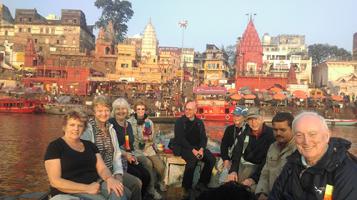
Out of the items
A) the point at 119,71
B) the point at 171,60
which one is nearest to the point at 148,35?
the point at 171,60

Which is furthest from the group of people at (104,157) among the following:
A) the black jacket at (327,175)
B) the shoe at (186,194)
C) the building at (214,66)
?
the building at (214,66)

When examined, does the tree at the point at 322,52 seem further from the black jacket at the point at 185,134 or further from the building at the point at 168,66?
the black jacket at the point at 185,134

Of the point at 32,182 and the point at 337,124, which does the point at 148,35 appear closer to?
the point at 337,124

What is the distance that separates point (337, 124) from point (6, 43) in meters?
55.9

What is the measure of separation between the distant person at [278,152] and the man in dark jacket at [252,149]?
0.68 meters

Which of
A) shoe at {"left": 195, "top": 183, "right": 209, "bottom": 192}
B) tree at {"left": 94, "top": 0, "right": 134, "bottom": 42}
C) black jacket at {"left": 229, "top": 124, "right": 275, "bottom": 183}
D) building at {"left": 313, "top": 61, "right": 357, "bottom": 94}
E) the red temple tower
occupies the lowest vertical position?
shoe at {"left": 195, "top": 183, "right": 209, "bottom": 192}

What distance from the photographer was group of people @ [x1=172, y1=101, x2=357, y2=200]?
334 centimetres

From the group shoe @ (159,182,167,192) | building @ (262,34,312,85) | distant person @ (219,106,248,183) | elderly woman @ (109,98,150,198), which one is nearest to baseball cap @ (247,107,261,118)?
distant person @ (219,106,248,183)

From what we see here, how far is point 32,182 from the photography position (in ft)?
37.3

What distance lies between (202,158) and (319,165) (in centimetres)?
401

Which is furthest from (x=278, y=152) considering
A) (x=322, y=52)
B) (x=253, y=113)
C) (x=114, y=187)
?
(x=322, y=52)

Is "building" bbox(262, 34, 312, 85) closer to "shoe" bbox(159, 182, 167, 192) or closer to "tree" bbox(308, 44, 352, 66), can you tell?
"tree" bbox(308, 44, 352, 66)

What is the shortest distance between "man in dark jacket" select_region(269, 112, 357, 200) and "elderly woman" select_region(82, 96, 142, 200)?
241 centimetres

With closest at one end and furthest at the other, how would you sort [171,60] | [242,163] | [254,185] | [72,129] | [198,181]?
[72,129]
[254,185]
[242,163]
[198,181]
[171,60]
